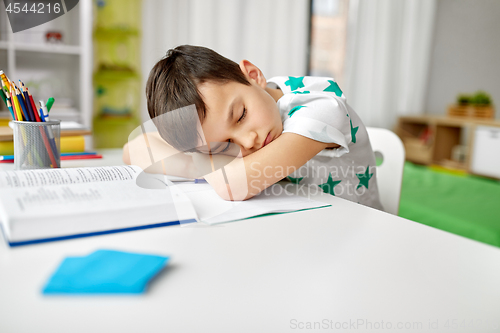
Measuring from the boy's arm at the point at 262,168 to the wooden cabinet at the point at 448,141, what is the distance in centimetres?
230

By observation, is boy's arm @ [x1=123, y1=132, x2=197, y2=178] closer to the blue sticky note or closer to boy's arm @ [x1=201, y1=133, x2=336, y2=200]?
boy's arm @ [x1=201, y1=133, x2=336, y2=200]

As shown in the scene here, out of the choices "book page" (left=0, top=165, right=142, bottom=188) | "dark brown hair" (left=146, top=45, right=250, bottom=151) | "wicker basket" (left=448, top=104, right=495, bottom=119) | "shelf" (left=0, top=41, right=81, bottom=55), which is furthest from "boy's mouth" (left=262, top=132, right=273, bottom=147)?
"wicker basket" (left=448, top=104, right=495, bottom=119)

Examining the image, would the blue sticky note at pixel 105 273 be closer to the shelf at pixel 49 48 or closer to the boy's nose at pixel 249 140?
the boy's nose at pixel 249 140

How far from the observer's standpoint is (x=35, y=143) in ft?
2.17

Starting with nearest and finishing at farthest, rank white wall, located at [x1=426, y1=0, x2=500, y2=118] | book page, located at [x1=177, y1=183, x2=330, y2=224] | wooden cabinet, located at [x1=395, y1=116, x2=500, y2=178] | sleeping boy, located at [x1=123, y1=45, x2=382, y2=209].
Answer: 1. book page, located at [x1=177, y1=183, x2=330, y2=224]
2. sleeping boy, located at [x1=123, y1=45, x2=382, y2=209]
3. wooden cabinet, located at [x1=395, y1=116, x2=500, y2=178]
4. white wall, located at [x1=426, y1=0, x2=500, y2=118]

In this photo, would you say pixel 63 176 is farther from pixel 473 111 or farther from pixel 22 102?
pixel 473 111

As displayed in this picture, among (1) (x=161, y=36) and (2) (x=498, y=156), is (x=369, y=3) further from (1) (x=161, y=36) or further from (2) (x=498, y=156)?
(1) (x=161, y=36)

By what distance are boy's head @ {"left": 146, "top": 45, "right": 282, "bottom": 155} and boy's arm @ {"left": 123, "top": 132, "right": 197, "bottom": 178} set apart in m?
0.03

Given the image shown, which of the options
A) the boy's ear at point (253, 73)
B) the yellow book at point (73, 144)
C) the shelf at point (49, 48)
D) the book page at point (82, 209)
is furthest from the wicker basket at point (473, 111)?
the book page at point (82, 209)

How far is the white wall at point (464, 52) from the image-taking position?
2.89 m

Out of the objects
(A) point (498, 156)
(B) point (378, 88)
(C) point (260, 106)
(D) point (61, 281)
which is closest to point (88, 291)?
(D) point (61, 281)

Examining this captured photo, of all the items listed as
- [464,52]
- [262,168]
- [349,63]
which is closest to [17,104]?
[262,168]

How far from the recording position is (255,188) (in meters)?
0.59

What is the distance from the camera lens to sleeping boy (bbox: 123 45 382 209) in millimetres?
614
